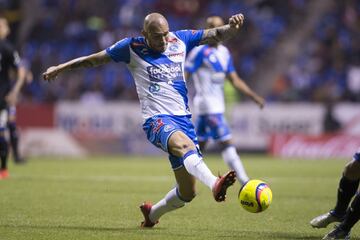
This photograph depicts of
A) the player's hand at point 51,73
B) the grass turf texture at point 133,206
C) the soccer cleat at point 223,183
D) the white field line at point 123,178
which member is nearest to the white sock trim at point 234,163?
the grass turf texture at point 133,206

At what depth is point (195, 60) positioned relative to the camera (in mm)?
13164

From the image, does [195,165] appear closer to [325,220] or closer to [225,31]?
[325,220]

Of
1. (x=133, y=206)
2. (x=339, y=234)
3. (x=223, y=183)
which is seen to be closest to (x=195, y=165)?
(x=223, y=183)

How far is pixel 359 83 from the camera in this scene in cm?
2480

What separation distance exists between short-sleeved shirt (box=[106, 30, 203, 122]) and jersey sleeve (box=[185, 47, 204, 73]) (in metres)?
4.45

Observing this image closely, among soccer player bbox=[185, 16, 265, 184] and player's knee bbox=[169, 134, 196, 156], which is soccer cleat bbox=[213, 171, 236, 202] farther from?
soccer player bbox=[185, 16, 265, 184]

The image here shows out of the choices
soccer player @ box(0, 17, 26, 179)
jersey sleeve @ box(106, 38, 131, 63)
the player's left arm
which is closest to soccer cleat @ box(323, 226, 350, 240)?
jersey sleeve @ box(106, 38, 131, 63)

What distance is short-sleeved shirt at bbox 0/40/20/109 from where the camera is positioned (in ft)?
47.8

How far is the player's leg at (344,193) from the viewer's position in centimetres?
791

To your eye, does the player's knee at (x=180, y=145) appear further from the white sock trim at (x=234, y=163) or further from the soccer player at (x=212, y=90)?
the soccer player at (x=212, y=90)

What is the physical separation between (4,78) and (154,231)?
7.33 metres

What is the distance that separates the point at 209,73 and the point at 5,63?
156 inches

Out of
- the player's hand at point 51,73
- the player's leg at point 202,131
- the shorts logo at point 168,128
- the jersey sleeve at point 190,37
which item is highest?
the jersey sleeve at point 190,37

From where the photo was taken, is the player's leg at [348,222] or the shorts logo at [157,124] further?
the shorts logo at [157,124]
